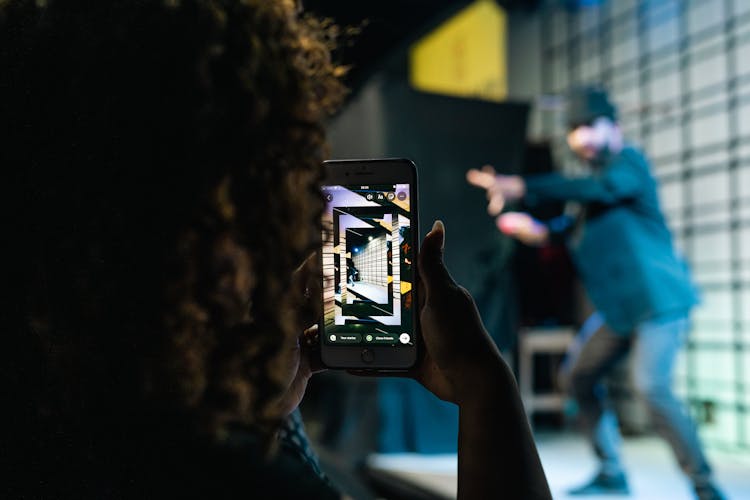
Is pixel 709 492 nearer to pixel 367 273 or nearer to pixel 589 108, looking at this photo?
pixel 589 108

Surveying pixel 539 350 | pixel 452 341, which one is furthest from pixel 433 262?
pixel 539 350

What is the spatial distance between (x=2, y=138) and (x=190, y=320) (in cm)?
15

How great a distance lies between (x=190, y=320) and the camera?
35 cm

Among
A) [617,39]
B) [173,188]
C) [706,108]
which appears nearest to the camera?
[173,188]

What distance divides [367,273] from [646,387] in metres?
1.58

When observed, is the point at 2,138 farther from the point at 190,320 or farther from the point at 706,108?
the point at 706,108

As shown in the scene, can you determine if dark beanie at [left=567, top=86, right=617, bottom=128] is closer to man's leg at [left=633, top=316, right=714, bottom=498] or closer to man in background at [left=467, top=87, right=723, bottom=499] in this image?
man in background at [left=467, top=87, right=723, bottom=499]

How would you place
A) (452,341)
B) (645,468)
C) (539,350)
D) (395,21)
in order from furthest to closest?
(539,350)
(645,468)
(395,21)
(452,341)

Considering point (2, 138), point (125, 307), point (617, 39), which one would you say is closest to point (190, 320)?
point (125, 307)

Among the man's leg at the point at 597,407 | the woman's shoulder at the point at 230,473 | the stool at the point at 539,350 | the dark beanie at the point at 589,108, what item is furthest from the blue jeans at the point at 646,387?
the woman's shoulder at the point at 230,473

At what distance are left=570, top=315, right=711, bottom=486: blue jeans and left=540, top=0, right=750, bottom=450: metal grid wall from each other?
3.28 feet

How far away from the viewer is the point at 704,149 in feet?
9.59

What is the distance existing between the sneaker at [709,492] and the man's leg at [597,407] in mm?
311

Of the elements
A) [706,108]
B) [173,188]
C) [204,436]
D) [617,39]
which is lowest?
[204,436]
